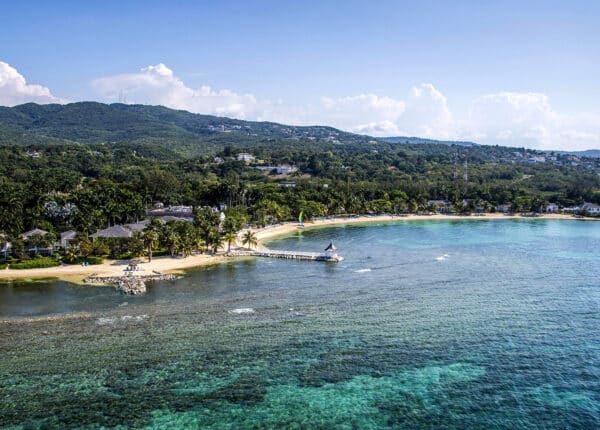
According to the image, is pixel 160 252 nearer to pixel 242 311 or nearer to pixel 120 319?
pixel 120 319

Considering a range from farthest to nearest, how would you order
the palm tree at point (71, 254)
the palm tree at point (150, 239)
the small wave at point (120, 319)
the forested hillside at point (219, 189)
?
the forested hillside at point (219, 189) < the palm tree at point (150, 239) < the palm tree at point (71, 254) < the small wave at point (120, 319)

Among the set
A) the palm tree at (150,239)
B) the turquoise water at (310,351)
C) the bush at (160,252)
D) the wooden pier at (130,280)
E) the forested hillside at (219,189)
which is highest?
the forested hillside at (219,189)

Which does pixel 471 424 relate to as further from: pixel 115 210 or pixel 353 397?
pixel 115 210

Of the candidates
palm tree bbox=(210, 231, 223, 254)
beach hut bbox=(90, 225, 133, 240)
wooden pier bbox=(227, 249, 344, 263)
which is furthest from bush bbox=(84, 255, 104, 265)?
wooden pier bbox=(227, 249, 344, 263)

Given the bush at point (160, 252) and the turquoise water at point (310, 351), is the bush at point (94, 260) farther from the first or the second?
the turquoise water at point (310, 351)

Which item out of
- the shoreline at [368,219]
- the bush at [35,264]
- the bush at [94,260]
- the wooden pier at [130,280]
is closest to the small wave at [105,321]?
the wooden pier at [130,280]

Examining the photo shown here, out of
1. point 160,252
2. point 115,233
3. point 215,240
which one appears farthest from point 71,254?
point 215,240
